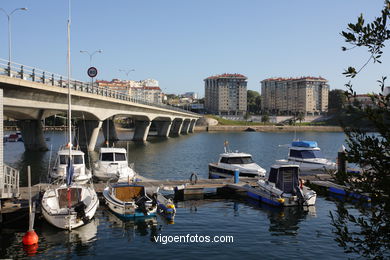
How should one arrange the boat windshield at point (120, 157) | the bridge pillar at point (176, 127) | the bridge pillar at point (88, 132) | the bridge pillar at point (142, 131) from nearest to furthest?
the boat windshield at point (120, 157), the bridge pillar at point (88, 132), the bridge pillar at point (142, 131), the bridge pillar at point (176, 127)

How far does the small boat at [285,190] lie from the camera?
23.0 m

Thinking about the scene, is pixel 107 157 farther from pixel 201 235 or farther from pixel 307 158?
pixel 307 158

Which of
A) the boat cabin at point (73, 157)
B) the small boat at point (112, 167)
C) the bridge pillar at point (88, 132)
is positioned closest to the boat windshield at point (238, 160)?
the small boat at point (112, 167)

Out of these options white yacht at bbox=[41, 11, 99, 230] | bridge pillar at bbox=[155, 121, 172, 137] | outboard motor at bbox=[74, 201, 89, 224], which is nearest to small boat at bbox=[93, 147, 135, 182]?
white yacht at bbox=[41, 11, 99, 230]

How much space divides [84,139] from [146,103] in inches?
983

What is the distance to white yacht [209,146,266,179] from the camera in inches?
1271

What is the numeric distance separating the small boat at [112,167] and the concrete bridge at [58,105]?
962 centimetres

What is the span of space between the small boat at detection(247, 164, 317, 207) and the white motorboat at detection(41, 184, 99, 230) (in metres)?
10.8

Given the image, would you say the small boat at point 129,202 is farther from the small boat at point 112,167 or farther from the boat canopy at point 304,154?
the boat canopy at point 304,154

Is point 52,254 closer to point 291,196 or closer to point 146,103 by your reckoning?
point 291,196

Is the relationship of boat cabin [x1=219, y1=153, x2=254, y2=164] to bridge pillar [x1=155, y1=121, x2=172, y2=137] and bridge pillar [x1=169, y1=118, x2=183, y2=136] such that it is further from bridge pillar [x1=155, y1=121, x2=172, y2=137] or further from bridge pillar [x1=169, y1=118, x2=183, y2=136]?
bridge pillar [x1=169, y1=118, x2=183, y2=136]

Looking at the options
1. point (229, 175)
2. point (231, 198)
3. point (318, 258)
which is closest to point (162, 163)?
point (229, 175)

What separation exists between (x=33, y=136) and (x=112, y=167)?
1380 inches

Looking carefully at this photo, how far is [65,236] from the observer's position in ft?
59.0
